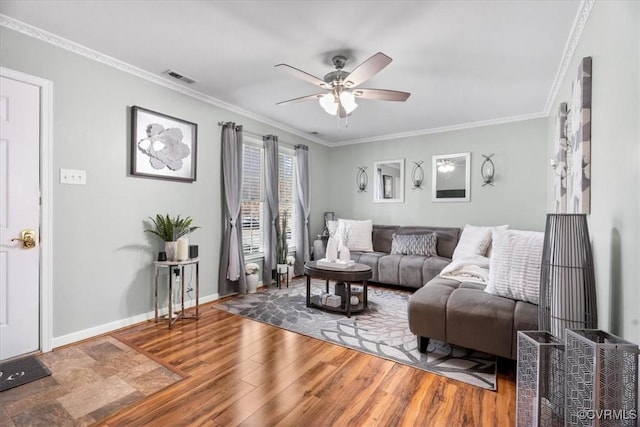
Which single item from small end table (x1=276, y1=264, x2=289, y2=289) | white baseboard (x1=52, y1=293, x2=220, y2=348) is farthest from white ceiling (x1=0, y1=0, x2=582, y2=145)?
white baseboard (x1=52, y1=293, x2=220, y2=348)

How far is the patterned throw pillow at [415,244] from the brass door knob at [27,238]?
432 cm

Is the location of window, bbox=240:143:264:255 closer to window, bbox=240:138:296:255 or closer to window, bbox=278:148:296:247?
window, bbox=240:138:296:255

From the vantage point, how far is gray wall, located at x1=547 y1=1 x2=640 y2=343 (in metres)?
1.27

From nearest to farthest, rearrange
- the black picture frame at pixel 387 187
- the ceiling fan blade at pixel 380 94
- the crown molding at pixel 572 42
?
1. the crown molding at pixel 572 42
2. the ceiling fan blade at pixel 380 94
3. the black picture frame at pixel 387 187

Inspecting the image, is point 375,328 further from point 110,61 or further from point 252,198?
point 110,61

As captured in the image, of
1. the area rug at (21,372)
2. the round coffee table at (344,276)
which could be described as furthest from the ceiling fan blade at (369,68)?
the area rug at (21,372)

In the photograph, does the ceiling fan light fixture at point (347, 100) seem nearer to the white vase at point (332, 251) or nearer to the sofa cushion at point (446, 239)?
the white vase at point (332, 251)

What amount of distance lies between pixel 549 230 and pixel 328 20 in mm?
2051

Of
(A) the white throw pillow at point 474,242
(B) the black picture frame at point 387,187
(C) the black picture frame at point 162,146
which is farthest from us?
(B) the black picture frame at point 387,187

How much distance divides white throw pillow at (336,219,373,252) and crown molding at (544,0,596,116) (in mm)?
3130

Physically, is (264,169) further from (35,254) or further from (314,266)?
(35,254)

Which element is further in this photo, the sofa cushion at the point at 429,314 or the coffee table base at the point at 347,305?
the coffee table base at the point at 347,305

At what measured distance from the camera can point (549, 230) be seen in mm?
1684

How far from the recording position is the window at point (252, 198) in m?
4.45
